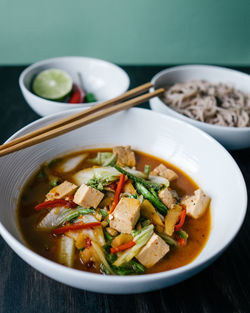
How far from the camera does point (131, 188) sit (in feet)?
6.22

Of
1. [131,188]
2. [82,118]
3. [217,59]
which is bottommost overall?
[217,59]

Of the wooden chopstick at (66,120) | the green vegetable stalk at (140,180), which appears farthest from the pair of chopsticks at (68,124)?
the green vegetable stalk at (140,180)

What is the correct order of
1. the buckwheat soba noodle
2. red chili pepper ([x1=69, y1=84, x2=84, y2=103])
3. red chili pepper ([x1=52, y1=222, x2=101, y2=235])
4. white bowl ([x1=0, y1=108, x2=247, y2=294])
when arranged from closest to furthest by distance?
1. white bowl ([x1=0, y1=108, x2=247, y2=294])
2. red chili pepper ([x1=52, y1=222, x2=101, y2=235])
3. the buckwheat soba noodle
4. red chili pepper ([x1=69, y1=84, x2=84, y2=103])

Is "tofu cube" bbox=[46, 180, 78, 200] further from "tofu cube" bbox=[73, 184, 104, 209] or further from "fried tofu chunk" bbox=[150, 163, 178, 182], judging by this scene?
"fried tofu chunk" bbox=[150, 163, 178, 182]

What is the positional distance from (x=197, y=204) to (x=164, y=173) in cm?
34

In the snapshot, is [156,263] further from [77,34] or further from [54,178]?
[77,34]

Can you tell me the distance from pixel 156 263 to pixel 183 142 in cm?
90

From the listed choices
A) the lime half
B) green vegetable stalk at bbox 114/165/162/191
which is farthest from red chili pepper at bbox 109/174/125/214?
the lime half

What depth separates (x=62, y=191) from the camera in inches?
73.8

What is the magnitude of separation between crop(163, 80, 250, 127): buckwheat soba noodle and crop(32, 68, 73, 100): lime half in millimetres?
871

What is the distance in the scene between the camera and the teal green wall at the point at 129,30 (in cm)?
404

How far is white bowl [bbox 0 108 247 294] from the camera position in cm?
123

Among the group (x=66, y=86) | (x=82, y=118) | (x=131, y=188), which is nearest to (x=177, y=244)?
(x=131, y=188)

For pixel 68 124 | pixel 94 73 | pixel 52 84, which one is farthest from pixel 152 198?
pixel 94 73
